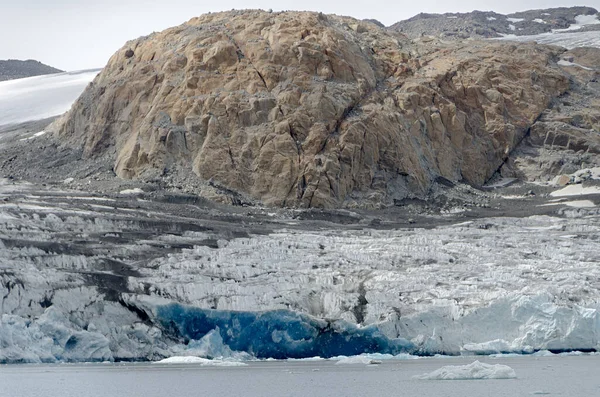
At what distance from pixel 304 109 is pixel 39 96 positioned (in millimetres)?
59767

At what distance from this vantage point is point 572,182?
8056cm

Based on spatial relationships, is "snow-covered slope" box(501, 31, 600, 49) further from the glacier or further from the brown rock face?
the glacier

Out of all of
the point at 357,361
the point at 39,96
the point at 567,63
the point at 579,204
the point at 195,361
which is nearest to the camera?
the point at 195,361

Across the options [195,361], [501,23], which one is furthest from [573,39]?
[195,361]

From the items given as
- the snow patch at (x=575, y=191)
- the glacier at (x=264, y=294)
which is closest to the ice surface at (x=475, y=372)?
the glacier at (x=264, y=294)

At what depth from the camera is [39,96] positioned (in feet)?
422

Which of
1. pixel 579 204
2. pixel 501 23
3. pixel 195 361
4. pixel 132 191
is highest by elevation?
pixel 501 23

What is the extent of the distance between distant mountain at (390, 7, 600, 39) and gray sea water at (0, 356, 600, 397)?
10769cm

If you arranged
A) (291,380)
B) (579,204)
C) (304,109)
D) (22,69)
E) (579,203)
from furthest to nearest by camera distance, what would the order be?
(22,69)
(304,109)
(579,203)
(579,204)
(291,380)

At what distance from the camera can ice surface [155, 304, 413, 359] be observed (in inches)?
1934

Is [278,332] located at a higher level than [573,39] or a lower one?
lower

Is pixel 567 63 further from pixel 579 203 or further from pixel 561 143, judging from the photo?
pixel 579 203

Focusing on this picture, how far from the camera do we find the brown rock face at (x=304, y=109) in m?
75.6

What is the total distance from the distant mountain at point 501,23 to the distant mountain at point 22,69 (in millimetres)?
61582
